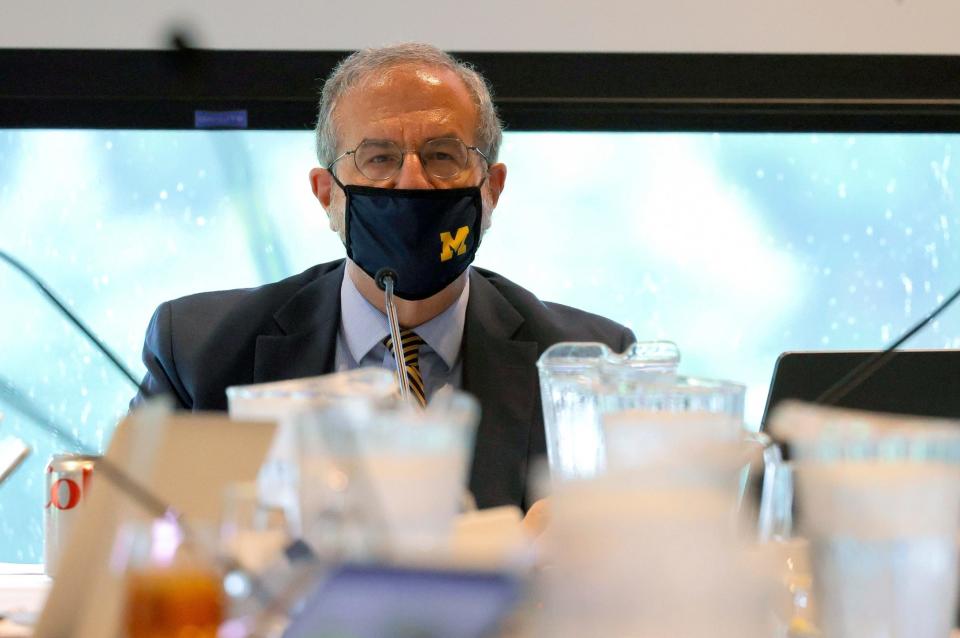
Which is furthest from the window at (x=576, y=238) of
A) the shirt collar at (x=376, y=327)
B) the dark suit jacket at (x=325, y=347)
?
the shirt collar at (x=376, y=327)

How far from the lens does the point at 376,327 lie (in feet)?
6.57

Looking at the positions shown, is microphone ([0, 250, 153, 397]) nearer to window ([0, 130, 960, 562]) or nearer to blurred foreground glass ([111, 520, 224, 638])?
blurred foreground glass ([111, 520, 224, 638])

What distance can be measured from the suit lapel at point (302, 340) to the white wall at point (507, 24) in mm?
776

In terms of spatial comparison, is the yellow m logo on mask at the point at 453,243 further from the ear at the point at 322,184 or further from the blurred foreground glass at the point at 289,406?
the blurred foreground glass at the point at 289,406

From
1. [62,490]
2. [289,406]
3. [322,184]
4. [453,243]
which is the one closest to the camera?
[289,406]

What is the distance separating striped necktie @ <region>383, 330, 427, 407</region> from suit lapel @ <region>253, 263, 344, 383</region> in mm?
102

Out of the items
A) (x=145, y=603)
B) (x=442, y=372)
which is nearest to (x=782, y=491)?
(x=145, y=603)

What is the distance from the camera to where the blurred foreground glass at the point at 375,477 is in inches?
28.0

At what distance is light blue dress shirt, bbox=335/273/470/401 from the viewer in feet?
6.56

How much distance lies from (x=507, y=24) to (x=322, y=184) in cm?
79

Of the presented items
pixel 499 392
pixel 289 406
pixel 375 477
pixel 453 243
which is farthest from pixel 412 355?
pixel 375 477

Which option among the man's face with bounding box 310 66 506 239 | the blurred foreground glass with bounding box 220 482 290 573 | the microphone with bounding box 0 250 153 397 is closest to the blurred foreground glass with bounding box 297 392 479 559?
the blurred foreground glass with bounding box 220 482 290 573

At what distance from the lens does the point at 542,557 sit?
2.33 ft

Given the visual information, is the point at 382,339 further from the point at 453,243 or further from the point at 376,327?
the point at 453,243
